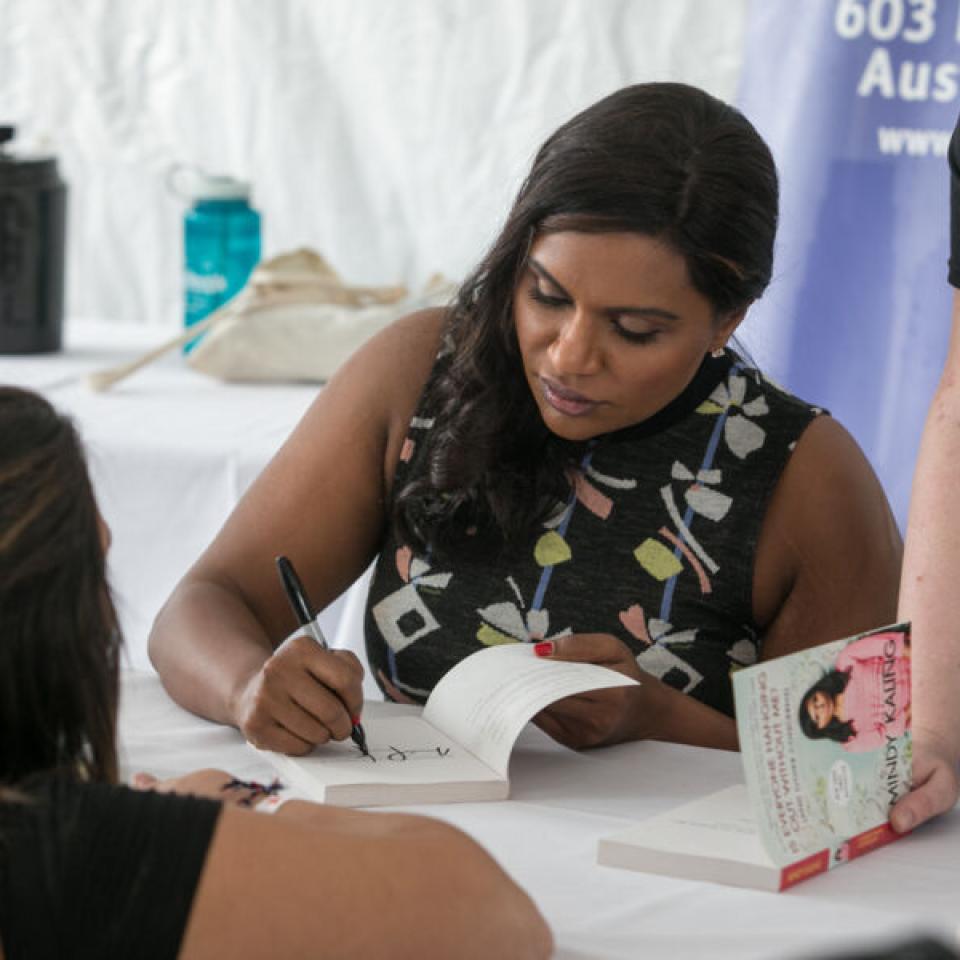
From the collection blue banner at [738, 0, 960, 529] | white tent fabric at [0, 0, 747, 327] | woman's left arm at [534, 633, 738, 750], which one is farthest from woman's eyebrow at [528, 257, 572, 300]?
white tent fabric at [0, 0, 747, 327]

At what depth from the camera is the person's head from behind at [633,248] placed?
1542mm

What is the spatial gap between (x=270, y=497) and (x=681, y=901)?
2.44 feet

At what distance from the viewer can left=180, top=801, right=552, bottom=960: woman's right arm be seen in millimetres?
896

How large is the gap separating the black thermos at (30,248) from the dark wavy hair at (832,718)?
1990 mm

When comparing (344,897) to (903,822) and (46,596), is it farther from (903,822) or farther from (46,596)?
(903,822)

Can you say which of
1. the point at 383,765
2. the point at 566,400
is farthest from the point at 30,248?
the point at 383,765

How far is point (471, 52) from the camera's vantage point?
316 centimetres

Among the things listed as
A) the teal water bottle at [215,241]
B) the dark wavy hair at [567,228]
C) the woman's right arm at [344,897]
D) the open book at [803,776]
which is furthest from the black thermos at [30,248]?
the woman's right arm at [344,897]

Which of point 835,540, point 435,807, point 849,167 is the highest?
point 849,167

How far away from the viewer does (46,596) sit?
3.09ft

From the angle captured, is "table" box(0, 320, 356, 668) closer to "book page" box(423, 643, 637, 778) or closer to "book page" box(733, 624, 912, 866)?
"book page" box(423, 643, 637, 778)

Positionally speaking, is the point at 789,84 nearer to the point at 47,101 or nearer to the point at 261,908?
the point at 47,101

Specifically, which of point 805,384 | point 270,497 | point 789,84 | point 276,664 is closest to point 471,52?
point 789,84

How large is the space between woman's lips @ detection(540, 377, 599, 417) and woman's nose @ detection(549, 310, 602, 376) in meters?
0.03
